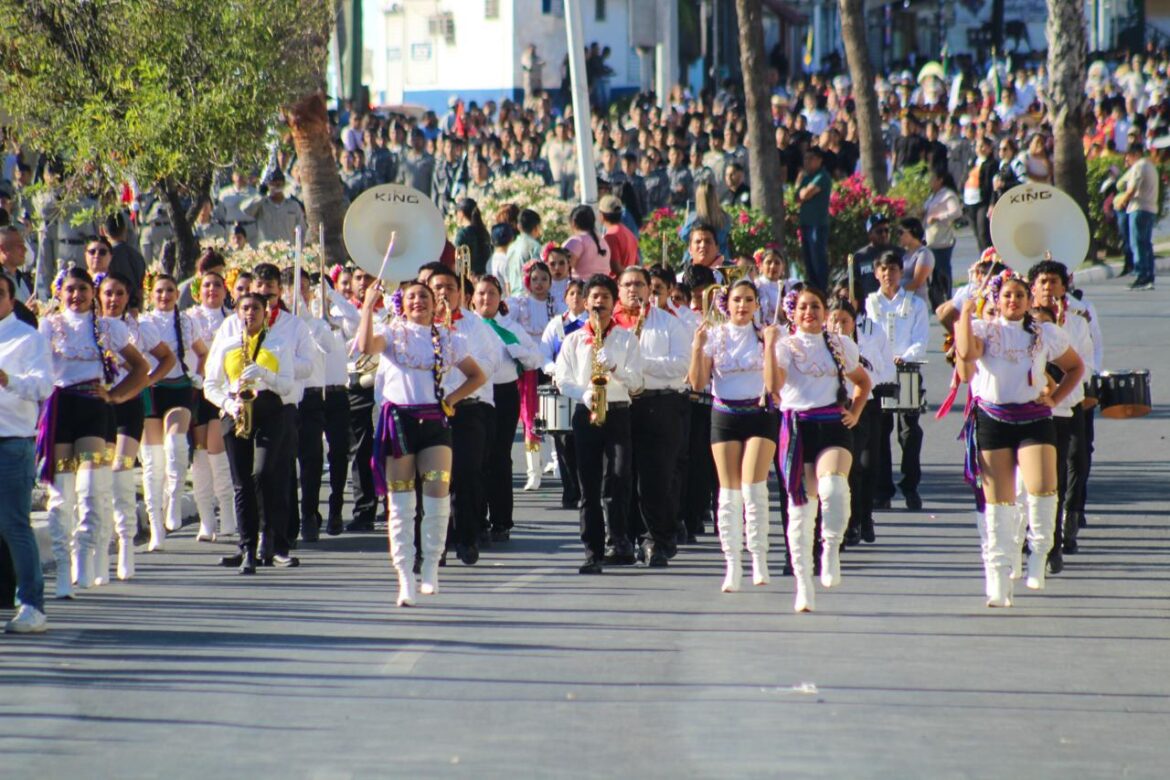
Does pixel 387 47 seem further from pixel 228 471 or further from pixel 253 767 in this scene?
pixel 253 767

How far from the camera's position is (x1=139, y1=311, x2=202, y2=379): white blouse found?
13.8m

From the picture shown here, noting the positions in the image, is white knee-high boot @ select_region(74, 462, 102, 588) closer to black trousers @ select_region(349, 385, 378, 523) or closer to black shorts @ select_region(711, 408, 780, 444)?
black trousers @ select_region(349, 385, 378, 523)

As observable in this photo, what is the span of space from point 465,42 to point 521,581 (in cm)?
4700

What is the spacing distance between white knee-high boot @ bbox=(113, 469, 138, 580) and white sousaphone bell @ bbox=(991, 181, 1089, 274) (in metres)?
5.46

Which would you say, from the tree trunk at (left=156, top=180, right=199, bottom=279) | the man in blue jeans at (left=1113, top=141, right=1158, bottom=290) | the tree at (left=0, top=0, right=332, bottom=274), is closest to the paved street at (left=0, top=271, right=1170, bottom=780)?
the tree at (left=0, top=0, right=332, bottom=274)

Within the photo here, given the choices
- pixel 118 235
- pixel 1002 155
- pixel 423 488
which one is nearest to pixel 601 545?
pixel 423 488

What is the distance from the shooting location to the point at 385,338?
12008 mm

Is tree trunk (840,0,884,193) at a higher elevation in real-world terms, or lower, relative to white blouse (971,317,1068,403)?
higher

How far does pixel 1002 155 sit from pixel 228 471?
18.5 meters

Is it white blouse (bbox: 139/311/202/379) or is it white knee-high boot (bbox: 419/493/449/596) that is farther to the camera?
white blouse (bbox: 139/311/202/379)

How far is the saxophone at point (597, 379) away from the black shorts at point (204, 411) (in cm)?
318

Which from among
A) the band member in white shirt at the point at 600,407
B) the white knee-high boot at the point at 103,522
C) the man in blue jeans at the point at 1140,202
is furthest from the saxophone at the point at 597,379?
the man in blue jeans at the point at 1140,202

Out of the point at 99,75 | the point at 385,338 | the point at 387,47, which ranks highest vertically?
the point at 387,47

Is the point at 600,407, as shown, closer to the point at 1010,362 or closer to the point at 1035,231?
the point at 1010,362
